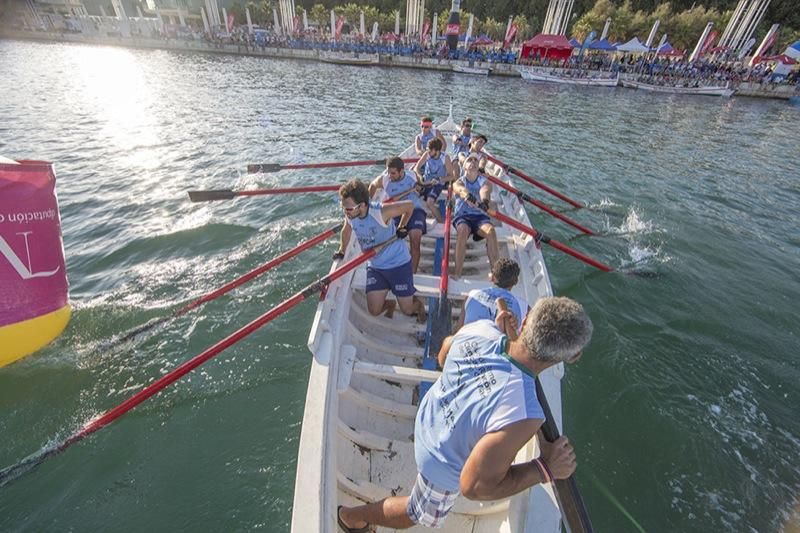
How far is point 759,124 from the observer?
89.0 ft

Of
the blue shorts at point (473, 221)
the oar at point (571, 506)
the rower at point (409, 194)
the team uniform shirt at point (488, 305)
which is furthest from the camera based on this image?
the blue shorts at point (473, 221)

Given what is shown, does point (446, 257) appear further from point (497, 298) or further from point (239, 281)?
point (239, 281)

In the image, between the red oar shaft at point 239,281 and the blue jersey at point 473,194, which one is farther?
the blue jersey at point 473,194

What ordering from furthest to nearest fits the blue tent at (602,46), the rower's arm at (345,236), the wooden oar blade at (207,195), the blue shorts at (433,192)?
the blue tent at (602,46), the blue shorts at (433,192), the wooden oar blade at (207,195), the rower's arm at (345,236)

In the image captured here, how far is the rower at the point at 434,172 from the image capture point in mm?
8617

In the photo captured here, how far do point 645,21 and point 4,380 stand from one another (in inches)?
2827

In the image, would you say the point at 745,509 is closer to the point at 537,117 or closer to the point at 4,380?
the point at 4,380

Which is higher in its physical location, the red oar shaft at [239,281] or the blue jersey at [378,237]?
the blue jersey at [378,237]

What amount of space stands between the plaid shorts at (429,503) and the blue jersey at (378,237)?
3280mm

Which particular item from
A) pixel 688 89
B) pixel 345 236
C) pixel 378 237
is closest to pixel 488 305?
pixel 378 237

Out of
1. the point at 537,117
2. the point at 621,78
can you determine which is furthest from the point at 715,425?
the point at 621,78

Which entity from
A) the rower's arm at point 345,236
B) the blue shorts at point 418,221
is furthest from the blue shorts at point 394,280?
the blue shorts at point 418,221

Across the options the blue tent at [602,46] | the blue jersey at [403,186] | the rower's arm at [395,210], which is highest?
the blue tent at [602,46]

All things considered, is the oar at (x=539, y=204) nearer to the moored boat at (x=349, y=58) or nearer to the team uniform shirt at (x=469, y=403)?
the team uniform shirt at (x=469, y=403)
